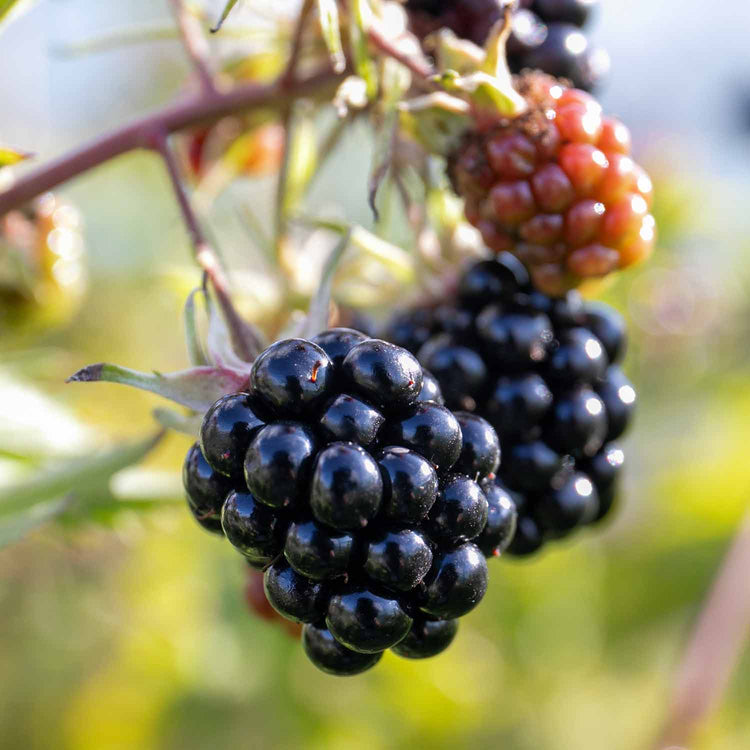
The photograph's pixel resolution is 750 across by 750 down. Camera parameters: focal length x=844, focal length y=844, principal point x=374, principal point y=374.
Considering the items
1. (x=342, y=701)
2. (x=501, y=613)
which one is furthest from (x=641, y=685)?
(x=342, y=701)

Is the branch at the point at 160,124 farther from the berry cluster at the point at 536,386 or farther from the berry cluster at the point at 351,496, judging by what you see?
the berry cluster at the point at 351,496

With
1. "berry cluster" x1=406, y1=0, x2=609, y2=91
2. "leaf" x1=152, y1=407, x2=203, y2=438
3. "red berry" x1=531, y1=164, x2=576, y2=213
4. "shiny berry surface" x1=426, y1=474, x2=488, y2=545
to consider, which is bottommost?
"leaf" x1=152, y1=407, x2=203, y2=438

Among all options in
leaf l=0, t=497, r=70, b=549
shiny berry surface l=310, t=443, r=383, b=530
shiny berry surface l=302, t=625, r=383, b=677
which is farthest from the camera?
leaf l=0, t=497, r=70, b=549

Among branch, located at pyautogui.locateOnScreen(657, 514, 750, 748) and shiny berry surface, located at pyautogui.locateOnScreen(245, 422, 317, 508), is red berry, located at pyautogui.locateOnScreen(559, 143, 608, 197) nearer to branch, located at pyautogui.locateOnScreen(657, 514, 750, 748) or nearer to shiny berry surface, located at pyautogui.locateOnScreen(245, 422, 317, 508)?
shiny berry surface, located at pyautogui.locateOnScreen(245, 422, 317, 508)

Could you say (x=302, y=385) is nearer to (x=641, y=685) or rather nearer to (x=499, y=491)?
(x=499, y=491)

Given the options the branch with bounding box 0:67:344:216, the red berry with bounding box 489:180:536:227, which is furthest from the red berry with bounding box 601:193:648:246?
the branch with bounding box 0:67:344:216

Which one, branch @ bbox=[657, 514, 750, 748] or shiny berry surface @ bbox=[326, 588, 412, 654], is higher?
shiny berry surface @ bbox=[326, 588, 412, 654]

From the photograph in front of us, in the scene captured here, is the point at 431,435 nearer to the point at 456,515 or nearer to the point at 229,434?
the point at 456,515
